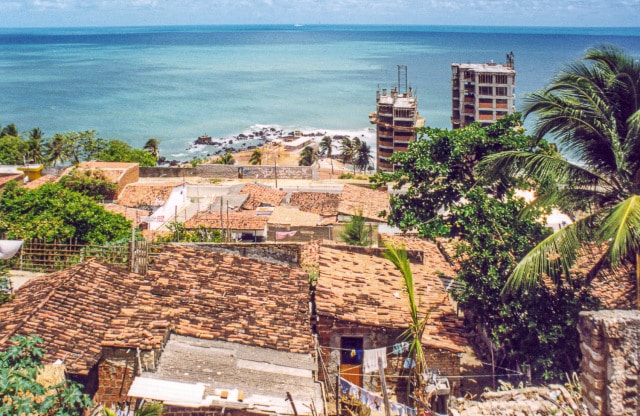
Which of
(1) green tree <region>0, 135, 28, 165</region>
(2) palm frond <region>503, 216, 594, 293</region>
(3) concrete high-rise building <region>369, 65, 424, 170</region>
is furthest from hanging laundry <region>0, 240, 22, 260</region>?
(3) concrete high-rise building <region>369, 65, 424, 170</region>

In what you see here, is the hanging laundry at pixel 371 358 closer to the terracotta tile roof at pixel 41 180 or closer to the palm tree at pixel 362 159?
the terracotta tile roof at pixel 41 180

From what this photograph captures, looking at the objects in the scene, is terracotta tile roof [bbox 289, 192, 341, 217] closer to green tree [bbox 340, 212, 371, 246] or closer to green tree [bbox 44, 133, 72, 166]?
green tree [bbox 340, 212, 371, 246]

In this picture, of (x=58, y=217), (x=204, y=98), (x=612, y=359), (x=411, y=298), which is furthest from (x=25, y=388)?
(x=204, y=98)

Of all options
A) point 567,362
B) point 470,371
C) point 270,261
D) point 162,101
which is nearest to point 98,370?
point 270,261

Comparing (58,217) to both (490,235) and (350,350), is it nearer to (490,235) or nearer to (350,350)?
(350,350)

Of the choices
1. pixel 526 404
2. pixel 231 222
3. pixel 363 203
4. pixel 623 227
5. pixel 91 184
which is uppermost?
pixel 91 184

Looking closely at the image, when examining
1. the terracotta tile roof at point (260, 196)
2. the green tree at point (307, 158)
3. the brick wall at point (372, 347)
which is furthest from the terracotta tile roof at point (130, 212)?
the green tree at point (307, 158)
